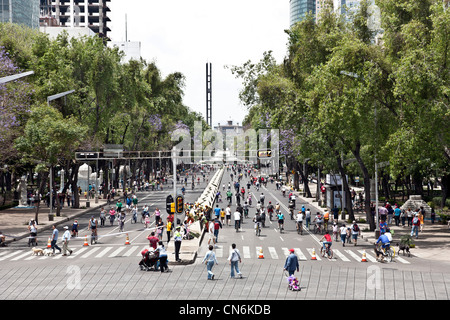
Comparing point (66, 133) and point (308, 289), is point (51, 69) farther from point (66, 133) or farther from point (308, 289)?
point (308, 289)

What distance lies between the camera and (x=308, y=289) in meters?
20.6

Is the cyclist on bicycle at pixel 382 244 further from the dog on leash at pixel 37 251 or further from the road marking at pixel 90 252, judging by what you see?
the dog on leash at pixel 37 251

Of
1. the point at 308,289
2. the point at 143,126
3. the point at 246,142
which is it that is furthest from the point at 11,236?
the point at 246,142

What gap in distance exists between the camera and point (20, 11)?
123 m

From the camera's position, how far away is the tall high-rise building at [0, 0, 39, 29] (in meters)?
118

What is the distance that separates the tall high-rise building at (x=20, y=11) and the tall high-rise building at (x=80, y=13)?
92.1 ft

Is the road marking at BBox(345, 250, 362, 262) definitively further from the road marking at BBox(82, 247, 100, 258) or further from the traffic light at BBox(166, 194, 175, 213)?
the road marking at BBox(82, 247, 100, 258)

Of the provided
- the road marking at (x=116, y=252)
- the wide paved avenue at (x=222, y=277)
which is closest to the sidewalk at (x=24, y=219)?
the wide paved avenue at (x=222, y=277)

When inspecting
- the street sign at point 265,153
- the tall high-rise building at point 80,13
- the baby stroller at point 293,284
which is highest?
the tall high-rise building at point 80,13

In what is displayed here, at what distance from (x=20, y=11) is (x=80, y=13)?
44694mm

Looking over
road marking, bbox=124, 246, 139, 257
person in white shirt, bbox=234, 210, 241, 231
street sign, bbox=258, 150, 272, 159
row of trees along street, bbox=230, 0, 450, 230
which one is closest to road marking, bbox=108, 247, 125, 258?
road marking, bbox=124, 246, 139, 257

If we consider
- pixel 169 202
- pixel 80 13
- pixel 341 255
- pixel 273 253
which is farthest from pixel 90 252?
pixel 80 13

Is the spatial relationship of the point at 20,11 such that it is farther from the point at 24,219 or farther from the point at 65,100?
the point at 24,219

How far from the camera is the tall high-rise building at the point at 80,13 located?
548 ft
